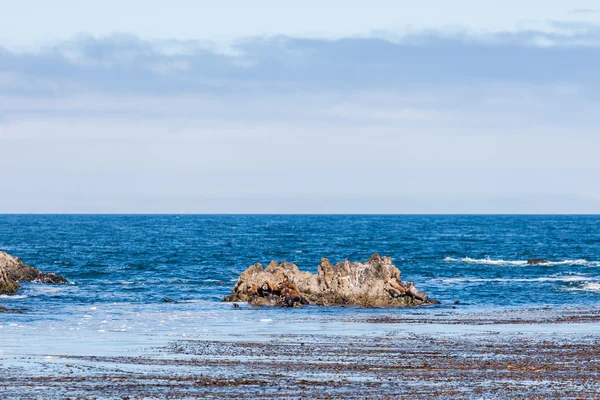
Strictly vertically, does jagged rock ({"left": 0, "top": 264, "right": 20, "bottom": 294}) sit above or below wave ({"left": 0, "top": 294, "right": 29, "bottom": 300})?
above

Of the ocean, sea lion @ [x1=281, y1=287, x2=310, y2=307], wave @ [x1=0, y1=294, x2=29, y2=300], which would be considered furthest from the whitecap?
wave @ [x1=0, y1=294, x2=29, y2=300]

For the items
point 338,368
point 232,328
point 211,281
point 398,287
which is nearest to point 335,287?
point 398,287

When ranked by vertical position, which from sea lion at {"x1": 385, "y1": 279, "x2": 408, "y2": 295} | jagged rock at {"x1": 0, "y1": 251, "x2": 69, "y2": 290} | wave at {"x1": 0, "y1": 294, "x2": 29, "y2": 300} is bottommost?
wave at {"x1": 0, "y1": 294, "x2": 29, "y2": 300}

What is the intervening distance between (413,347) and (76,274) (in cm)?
4165

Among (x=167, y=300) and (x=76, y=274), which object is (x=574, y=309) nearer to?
(x=167, y=300)

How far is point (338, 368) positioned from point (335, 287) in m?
22.5

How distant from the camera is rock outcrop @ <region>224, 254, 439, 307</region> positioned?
148ft

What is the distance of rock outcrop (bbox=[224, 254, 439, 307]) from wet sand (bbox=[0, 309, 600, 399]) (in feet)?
39.8

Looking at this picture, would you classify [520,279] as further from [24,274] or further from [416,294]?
[24,274]

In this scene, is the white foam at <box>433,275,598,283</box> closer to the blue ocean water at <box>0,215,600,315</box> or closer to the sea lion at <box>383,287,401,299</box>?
the blue ocean water at <box>0,215,600,315</box>

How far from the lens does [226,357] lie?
25703mm

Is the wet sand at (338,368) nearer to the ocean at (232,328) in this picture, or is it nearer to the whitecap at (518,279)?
the ocean at (232,328)

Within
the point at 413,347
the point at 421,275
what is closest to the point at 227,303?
the point at 413,347

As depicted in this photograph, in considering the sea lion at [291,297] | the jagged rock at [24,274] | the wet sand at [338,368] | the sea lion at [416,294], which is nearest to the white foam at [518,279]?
Answer: the sea lion at [416,294]
